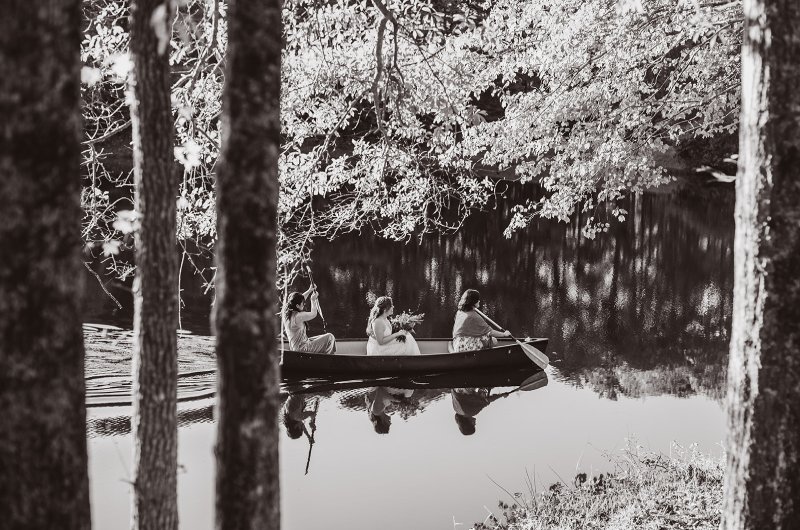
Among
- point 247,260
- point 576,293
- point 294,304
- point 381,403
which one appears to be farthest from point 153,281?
point 576,293

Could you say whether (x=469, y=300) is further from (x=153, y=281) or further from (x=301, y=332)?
(x=153, y=281)

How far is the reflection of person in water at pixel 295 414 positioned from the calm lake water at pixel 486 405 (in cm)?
7

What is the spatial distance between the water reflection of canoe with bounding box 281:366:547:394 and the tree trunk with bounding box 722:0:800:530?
10.8 meters

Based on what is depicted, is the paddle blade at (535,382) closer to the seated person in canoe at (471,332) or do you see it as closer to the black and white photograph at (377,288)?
the black and white photograph at (377,288)

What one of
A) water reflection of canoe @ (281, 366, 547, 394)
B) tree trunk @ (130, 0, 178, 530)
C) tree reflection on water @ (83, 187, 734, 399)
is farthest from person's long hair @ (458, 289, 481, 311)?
tree trunk @ (130, 0, 178, 530)

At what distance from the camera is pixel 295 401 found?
1325 centimetres

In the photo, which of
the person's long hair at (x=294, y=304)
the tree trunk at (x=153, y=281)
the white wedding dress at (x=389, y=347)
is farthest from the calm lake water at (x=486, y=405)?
the person's long hair at (x=294, y=304)

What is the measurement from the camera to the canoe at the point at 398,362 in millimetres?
14016

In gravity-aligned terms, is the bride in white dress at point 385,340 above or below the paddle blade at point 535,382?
above

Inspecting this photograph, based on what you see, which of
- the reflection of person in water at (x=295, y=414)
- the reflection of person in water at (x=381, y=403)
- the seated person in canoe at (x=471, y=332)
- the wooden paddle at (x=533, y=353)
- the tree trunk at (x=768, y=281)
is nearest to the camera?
the tree trunk at (x=768, y=281)

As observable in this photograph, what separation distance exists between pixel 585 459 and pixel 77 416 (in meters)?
9.29

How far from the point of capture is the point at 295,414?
1266cm

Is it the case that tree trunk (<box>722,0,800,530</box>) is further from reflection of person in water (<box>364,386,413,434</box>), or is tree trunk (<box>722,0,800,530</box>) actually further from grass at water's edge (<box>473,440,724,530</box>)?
reflection of person in water (<box>364,386,413,434</box>)

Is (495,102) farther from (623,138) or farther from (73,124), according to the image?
(73,124)
